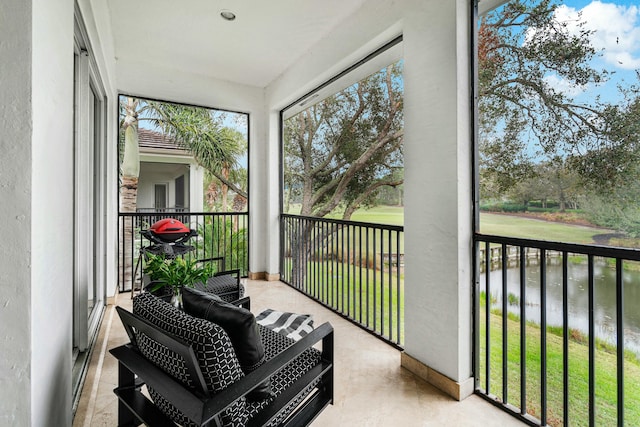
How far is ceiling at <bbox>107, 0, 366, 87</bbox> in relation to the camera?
8.86 feet

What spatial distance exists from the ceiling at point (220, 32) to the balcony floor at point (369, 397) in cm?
275

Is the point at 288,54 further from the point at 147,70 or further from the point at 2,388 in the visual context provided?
the point at 2,388

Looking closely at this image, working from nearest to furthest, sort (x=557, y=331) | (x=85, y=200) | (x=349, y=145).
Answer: (x=557, y=331) → (x=85, y=200) → (x=349, y=145)

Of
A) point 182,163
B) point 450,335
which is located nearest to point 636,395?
point 450,335

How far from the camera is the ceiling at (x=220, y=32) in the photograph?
2701mm

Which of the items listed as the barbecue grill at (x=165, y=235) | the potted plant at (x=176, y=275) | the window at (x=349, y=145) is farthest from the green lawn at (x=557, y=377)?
the barbecue grill at (x=165, y=235)

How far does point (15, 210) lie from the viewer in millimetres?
870

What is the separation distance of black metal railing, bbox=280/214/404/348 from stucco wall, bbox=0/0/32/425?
7.04ft

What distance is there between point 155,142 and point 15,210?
13.1 ft

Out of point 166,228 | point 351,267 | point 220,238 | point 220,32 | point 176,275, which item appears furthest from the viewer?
point 220,238

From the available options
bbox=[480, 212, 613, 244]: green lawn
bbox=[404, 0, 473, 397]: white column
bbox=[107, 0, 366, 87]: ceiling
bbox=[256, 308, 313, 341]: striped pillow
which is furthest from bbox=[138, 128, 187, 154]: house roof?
bbox=[480, 212, 613, 244]: green lawn

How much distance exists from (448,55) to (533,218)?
3.36ft

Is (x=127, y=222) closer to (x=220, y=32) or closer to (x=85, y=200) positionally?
(x=85, y=200)

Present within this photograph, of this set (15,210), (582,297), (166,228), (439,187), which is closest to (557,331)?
(582,297)
